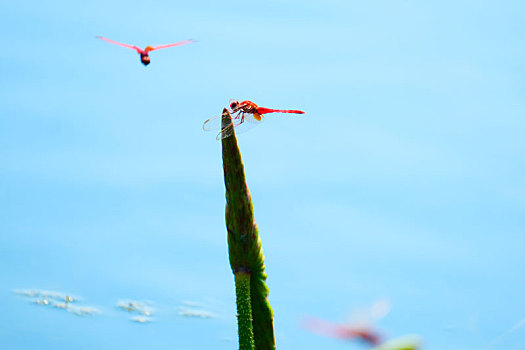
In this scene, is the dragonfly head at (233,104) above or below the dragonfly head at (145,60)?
above

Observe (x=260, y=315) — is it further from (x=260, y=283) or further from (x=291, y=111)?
(x=291, y=111)

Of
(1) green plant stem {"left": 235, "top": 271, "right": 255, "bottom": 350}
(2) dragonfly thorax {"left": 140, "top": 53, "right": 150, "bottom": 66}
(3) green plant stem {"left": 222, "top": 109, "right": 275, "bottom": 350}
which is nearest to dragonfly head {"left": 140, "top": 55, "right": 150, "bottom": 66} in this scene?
(2) dragonfly thorax {"left": 140, "top": 53, "right": 150, "bottom": 66}

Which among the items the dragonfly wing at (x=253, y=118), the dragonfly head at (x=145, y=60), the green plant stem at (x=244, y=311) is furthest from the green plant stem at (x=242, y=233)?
the dragonfly wing at (x=253, y=118)

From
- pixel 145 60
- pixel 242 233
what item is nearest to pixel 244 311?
pixel 242 233

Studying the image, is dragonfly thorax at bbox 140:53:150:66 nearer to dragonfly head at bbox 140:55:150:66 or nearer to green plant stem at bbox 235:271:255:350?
dragonfly head at bbox 140:55:150:66

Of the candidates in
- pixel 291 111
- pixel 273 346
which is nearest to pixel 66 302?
pixel 291 111

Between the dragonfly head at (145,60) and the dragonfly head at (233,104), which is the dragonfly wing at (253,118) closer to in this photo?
the dragonfly head at (233,104)

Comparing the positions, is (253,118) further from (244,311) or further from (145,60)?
(244,311)

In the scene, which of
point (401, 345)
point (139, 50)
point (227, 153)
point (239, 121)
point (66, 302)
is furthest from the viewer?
point (66, 302)
